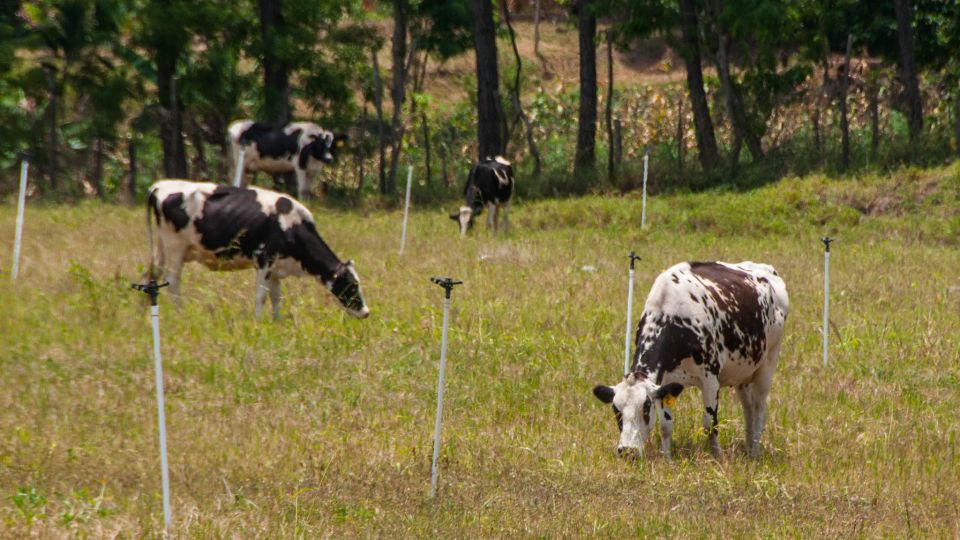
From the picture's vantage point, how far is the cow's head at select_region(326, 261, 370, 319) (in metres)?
16.1

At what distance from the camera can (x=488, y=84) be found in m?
30.9

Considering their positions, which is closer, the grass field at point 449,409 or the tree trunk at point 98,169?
the grass field at point 449,409

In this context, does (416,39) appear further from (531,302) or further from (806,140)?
(531,302)

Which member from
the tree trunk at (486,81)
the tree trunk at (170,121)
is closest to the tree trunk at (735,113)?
the tree trunk at (486,81)

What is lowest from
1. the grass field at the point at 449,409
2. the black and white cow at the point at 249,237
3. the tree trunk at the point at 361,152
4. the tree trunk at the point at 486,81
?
the grass field at the point at 449,409

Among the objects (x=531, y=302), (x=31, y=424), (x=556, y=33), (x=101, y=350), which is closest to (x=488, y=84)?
(x=531, y=302)

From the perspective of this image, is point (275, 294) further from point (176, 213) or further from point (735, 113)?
point (735, 113)

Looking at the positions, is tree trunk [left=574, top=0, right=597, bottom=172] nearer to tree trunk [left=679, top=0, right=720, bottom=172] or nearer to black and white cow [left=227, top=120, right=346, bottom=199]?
tree trunk [left=679, top=0, right=720, bottom=172]

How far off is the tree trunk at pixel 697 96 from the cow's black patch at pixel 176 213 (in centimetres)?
1662

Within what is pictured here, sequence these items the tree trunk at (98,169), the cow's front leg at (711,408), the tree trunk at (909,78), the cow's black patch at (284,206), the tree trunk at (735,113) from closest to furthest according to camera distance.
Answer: the cow's front leg at (711,408), the cow's black patch at (284,206), the tree trunk at (909,78), the tree trunk at (735,113), the tree trunk at (98,169)

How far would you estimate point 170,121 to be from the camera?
31672 mm

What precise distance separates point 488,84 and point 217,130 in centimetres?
750

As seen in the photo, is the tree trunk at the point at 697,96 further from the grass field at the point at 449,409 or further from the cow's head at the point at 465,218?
the grass field at the point at 449,409

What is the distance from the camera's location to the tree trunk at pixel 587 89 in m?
31.8
